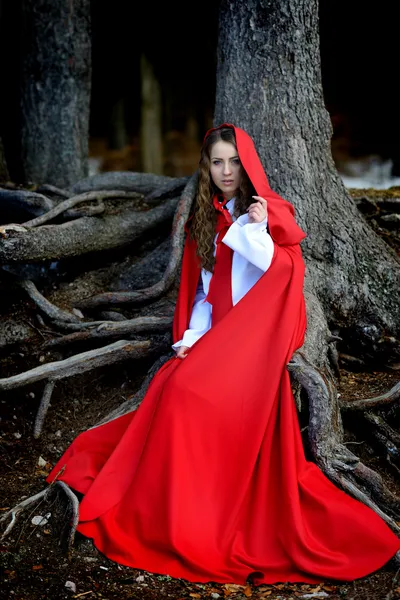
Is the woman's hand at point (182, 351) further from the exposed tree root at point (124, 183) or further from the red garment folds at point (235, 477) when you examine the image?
the exposed tree root at point (124, 183)

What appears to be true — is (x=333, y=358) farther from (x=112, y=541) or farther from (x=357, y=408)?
(x=112, y=541)

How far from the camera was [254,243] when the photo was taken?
139 inches

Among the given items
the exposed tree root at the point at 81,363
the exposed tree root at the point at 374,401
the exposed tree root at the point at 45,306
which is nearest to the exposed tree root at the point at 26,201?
the exposed tree root at the point at 45,306

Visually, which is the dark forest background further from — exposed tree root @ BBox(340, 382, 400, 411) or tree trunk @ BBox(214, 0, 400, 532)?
exposed tree root @ BBox(340, 382, 400, 411)

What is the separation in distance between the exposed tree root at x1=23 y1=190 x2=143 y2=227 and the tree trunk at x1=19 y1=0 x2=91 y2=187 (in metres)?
1.03

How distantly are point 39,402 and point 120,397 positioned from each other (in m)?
0.54

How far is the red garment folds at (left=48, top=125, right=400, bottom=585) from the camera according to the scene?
3.19 meters

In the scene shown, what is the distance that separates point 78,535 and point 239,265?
1635 mm

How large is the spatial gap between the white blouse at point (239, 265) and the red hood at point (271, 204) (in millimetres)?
64

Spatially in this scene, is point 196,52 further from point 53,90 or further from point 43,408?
point 43,408

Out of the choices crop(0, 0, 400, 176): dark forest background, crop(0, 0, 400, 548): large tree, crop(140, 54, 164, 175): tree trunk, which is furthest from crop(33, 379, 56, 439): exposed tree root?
crop(140, 54, 164, 175): tree trunk

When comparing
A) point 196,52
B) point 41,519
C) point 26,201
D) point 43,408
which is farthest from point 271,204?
point 196,52

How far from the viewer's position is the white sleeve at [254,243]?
354 centimetres

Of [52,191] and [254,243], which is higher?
[52,191]
